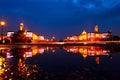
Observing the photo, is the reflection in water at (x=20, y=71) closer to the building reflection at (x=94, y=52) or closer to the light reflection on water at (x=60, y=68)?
the light reflection on water at (x=60, y=68)

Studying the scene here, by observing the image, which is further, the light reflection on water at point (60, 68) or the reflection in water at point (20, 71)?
the light reflection on water at point (60, 68)

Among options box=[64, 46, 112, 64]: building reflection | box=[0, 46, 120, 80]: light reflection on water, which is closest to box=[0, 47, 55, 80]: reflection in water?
box=[0, 46, 120, 80]: light reflection on water

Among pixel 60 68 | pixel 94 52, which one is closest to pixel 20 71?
pixel 60 68

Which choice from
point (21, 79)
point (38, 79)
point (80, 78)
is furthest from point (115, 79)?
→ point (21, 79)

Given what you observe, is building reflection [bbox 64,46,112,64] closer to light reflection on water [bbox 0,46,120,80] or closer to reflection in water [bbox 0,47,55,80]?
light reflection on water [bbox 0,46,120,80]

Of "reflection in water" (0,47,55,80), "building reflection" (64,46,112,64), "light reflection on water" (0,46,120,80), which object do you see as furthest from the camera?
"building reflection" (64,46,112,64)

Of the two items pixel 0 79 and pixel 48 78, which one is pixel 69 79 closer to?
pixel 48 78

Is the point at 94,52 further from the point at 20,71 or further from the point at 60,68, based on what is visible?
the point at 20,71

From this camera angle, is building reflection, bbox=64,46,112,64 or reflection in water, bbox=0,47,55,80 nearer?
reflection in water, bbox=0,47,55,80

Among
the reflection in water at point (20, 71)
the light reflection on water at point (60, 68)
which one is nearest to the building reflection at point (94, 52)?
the light reflection on water at point (60, 68)

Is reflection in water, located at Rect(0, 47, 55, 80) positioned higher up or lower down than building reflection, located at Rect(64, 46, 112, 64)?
lower down

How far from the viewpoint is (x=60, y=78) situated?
17312 millimetres

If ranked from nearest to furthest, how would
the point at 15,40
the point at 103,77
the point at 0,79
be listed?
1. the point at 0,79
2. the point at 103,77
3. the point at 15,40

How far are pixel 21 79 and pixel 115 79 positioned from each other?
5755 millimetres
